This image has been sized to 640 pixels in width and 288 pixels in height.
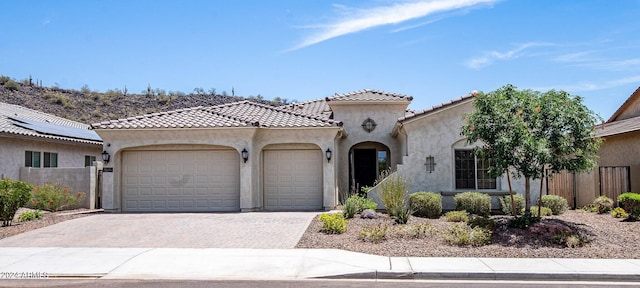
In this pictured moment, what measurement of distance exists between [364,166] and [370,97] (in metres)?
2.95

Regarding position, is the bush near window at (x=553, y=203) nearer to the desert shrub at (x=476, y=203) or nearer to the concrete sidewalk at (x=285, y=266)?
the desert shrub at (x=476, y=203)

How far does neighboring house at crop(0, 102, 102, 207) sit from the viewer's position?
2055 centimetres

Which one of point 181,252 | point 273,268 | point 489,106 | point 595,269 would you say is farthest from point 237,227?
point 595,269

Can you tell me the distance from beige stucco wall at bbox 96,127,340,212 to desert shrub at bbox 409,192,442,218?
311 cm

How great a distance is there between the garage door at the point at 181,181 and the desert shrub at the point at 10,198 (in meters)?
4.09

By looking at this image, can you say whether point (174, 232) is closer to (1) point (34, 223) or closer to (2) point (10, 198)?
(1) point (34, 223)

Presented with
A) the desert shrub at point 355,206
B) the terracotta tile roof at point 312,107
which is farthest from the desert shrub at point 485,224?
the terracotta tile roof at point 312,107

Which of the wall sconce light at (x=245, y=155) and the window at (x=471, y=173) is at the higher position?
the wall sconce light at (x=245, y=155)

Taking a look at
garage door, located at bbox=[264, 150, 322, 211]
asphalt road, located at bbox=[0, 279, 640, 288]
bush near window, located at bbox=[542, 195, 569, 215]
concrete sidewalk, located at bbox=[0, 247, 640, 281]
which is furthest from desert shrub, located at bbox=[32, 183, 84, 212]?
bush near window, located at bbox=[542, 195, 569, 215]

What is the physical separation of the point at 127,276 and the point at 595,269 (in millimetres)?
8337

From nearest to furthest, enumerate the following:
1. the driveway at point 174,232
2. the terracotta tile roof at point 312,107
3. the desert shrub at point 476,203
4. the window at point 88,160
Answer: the driveway at point 174,232
the desert shrub at point 476,203
the terracotta tile roof at point 312,107
the window at point 88,160

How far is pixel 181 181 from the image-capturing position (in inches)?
766

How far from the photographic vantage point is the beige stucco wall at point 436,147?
19.2 metres

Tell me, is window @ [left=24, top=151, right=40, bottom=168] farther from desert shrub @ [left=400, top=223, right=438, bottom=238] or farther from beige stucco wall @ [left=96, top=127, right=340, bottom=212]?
desert shrub @ [left=400, top=223, right=438, bottom=238]
